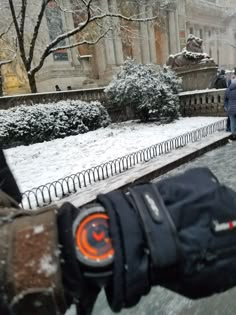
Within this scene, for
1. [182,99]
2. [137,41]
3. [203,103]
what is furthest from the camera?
[137,41]

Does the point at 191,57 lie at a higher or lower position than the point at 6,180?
higher

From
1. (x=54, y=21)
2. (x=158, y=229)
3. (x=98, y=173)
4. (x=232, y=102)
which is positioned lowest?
(x=98, y=173)

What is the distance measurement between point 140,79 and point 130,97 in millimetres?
977

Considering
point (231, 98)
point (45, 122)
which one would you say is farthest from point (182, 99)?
point (45, 122)

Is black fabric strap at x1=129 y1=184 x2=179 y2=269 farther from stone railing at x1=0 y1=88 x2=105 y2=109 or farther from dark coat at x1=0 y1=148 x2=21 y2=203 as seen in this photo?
stone railing at x1=0 y1=88 x2=105 y2=109

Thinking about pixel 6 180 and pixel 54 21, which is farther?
pixel 54 21

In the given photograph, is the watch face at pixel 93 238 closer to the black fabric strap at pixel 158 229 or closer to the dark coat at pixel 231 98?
the black fabric strap at pixel 158 229

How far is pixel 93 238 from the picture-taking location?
0.88 m

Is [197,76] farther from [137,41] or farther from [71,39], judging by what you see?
[137,41]

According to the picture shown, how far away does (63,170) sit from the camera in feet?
24.1

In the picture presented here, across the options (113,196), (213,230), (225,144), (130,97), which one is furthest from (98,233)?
(130,97)

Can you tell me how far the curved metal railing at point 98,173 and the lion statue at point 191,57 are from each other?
23.3ft

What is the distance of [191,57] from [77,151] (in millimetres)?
10871

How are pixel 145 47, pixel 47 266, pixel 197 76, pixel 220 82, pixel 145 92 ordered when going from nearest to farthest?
pixel 47 266 < pixel 145 92 < pixel 220 82 < pixel 197 76 < pixel 145 47
